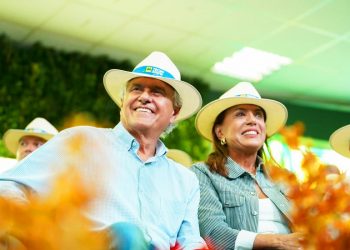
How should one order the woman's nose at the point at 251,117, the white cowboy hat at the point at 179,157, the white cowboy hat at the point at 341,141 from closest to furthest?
the woman's nose at the point at 251,117
the white cowboy hat at the point at 341,141
the white cowboy hat at the point at 179,157

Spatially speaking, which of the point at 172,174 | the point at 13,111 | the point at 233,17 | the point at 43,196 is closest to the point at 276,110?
the point at 172,174

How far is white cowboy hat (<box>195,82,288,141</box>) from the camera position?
2281 millimetres

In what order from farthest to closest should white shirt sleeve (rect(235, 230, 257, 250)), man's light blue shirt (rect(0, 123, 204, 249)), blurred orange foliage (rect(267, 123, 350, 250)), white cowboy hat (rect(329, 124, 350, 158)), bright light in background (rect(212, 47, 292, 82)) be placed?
bright light in background (rect(212, 47, 292, 82))
white cowboy hat (rect(329, 124, 350, 158))
white shirt sleeve (rect(235, 230, 257, 250))
man's light blue shirt (rect(0, 123, 204, 249))
blurred orange foliage (rect(267, 123, 350, 250))

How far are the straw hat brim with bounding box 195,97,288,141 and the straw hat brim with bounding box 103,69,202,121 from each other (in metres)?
0.09

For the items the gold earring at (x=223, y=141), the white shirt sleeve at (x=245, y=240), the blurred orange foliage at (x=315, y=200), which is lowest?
the blurred orange foliage at (x=315, y=200)

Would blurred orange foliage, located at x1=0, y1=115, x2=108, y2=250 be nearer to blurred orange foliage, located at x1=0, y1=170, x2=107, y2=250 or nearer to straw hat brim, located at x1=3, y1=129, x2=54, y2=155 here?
blurred orange foliage, located at x1=0, y1=170, x2=107, y2=250

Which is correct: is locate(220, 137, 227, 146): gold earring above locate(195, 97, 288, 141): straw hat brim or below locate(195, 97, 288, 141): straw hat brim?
below

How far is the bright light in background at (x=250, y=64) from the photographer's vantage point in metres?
5.38

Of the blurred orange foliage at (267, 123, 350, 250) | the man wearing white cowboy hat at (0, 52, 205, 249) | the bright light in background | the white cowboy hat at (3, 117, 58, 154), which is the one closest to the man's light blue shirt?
the man wearing white cowboy hat at (0, 52, 205, 249)

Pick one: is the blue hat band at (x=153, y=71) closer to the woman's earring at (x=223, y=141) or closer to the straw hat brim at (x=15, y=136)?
the woman's earring at (x=223, y=141)

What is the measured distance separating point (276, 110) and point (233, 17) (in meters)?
2.41

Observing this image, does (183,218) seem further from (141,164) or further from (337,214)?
(337,214)

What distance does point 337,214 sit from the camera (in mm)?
521

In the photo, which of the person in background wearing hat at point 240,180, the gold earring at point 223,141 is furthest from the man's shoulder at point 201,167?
the gold earring at point 223,141
